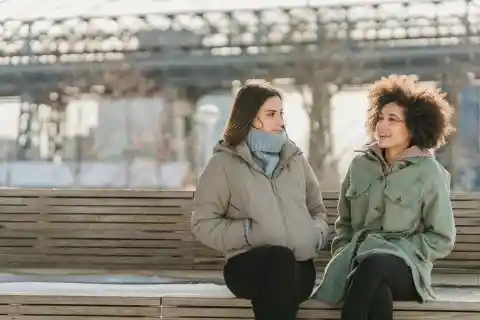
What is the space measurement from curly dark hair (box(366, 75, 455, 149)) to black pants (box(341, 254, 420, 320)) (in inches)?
22.2

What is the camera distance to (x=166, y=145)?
16156 millimetres

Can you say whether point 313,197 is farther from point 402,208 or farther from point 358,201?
point 402,208

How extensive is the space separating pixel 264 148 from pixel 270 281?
54cm

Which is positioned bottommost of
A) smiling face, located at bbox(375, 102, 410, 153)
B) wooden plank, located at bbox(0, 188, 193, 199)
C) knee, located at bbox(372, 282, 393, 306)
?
knee, located at bbox(372, 282, 393, 306)

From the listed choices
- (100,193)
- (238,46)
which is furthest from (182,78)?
(100,193)

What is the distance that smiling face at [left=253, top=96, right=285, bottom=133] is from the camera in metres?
2.89

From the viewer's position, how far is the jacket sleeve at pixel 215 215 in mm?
2738

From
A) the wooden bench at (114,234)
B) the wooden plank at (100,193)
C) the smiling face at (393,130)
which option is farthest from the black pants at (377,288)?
the wooden plank at (100,193)

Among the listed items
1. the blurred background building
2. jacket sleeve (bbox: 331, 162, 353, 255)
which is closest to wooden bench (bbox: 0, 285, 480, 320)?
jacket sleeve (bbox: 331, 162, 353, 255)

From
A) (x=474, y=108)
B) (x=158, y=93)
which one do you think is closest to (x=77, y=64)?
(x=158, y=93)

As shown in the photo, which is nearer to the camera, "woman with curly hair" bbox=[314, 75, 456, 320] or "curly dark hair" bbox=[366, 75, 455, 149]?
"woman with curly hair" bbox=[314, 75, 456, 320]

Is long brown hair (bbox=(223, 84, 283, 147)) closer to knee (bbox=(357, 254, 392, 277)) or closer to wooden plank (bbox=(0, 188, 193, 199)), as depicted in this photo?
knee (bbox=(357, 254, 392, 277))

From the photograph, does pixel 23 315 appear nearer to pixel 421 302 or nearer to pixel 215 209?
pixel 215 209

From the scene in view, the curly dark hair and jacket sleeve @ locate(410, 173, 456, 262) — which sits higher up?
the curly dark hair
